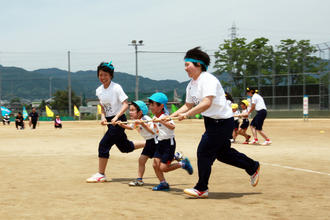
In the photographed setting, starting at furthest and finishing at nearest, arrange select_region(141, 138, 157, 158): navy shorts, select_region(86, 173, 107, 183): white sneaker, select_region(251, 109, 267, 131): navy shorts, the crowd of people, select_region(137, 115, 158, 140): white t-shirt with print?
select_region(251, 109, 267, 131): navy shorts
select_region(86, 173, 107, 183): white sneaker
select_region(141, 138, 157, 158): navy shorts
select_region(137, 115, 158, 140): white t-shirt with print
the crowd of people

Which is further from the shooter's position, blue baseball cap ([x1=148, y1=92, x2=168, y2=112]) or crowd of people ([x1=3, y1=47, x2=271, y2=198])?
blue baseball cap ([x1=148, y1=92, x2=168, y2=112])

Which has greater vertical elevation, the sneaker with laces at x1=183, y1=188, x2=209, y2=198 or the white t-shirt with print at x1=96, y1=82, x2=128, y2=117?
the white t-shirt with print at x1=96, y1=82, x2=128, y2=117

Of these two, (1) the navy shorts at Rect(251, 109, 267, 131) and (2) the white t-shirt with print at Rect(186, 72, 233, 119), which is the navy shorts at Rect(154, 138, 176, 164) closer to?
(2) the white t-shirt with print at Rect(186, 72, 233, 119)

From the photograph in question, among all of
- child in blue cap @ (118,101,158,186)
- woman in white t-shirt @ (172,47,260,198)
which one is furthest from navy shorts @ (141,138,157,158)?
woman in white t-shirt @ (172,47,260,198)

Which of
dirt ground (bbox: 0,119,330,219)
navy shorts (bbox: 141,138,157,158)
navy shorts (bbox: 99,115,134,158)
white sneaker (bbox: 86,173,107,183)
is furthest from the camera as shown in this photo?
navy shorts (bbox: 99,115,134,158)

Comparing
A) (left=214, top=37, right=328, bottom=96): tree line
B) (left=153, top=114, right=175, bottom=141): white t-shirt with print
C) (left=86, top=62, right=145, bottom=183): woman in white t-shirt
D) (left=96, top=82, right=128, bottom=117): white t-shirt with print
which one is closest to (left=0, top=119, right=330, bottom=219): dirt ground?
(left=86, top=62, right=145, bottom=183): woman in white t-shirt

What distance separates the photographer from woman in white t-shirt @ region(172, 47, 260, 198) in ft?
17.8

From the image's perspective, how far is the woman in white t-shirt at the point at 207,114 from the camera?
5.42 meters

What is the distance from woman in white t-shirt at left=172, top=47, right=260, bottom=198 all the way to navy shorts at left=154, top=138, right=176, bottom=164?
1.99ft

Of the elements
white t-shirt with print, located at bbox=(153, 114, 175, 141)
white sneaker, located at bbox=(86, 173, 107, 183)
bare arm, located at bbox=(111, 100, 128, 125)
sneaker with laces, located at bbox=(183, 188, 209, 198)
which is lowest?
white sneaker, located at bbox=(86, 173, 107, 183)

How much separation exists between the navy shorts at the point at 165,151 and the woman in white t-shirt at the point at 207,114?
0.61 metres

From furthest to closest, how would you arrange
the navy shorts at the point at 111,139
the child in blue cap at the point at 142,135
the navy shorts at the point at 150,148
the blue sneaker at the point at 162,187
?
the navy shorts at the point at 111,139
the navy shorts at the point at 150,148
the child in blue cap at the point at 142,135
the blue sneaker at the point at 162,187

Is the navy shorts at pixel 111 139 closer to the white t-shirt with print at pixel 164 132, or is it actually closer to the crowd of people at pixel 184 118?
the crowd of people at pixel 184 118

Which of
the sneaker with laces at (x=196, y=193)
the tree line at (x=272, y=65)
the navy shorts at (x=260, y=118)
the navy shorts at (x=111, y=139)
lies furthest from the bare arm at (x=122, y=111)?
the tree line at (x=272, y=65)
